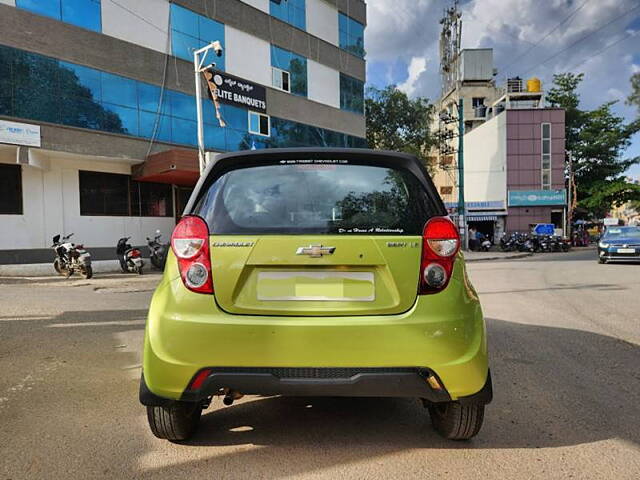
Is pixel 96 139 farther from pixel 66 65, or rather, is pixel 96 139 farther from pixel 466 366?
pixel 466 366

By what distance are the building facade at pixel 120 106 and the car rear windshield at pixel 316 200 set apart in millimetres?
13500

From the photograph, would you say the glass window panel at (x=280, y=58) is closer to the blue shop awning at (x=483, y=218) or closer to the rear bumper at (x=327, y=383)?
the rear bumper at (x=327, y=383)

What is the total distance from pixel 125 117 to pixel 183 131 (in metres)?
2.42

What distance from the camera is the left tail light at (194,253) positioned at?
2.41 m

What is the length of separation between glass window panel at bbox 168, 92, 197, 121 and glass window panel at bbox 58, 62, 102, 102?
289cm

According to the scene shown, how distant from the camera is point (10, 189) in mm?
14016

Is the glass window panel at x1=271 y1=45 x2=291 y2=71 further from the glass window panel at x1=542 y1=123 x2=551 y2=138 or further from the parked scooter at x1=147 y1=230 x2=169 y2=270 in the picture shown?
the glass window panel at x1=542 y1=123 x2=551 y2=138

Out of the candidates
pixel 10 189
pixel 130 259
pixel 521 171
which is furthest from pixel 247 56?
pixel 521 171

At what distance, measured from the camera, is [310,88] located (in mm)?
23906

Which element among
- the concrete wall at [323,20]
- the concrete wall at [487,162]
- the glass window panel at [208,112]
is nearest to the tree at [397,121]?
the concrete wall at [487,162]

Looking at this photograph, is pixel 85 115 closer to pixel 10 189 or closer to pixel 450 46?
pixel 10 189

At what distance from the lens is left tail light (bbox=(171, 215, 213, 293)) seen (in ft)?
7.89

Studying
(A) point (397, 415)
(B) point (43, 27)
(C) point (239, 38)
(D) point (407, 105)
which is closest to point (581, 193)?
(D) point (407, 105)

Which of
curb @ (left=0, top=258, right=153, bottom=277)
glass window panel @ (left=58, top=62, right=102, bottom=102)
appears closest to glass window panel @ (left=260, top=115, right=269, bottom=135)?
glass window panel @ (left=58, top=62, right=102, bottom=102)
